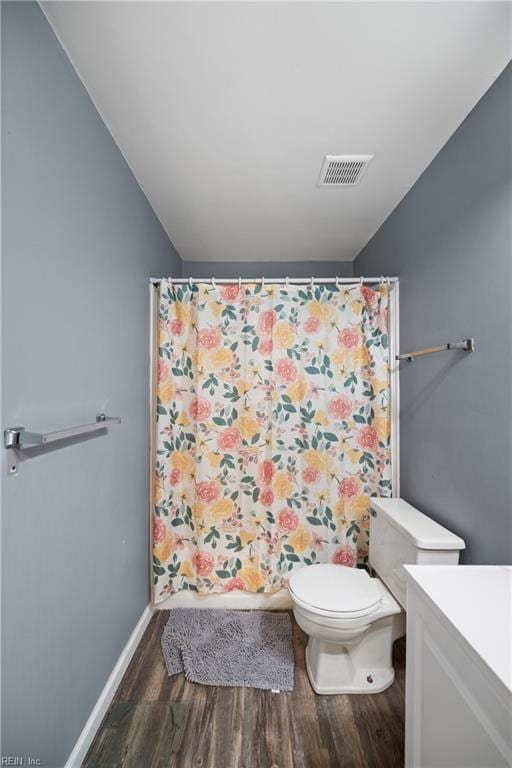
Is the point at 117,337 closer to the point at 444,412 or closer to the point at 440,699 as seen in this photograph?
the point at 444,412

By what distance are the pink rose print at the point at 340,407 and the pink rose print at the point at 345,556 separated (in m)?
0.77

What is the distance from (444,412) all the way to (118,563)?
1611mm

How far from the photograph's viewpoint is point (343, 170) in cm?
174

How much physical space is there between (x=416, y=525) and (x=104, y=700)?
1479mm

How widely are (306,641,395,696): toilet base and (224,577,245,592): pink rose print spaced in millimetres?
627

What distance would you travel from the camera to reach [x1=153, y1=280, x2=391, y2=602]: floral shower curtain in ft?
6.91

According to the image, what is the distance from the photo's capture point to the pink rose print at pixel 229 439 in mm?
2121

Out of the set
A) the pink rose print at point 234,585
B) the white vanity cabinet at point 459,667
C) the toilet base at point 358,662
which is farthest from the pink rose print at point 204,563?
the white vanity cabinet at point 459,667

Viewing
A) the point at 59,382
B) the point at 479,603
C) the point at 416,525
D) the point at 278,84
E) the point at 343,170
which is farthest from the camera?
the point at 343,170

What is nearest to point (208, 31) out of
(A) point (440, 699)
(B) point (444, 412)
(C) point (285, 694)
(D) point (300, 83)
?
(D) point (300, 83)

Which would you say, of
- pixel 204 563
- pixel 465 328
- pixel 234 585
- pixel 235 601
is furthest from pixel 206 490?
pixel 465 328

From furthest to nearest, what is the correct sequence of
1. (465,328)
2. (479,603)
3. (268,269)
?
(268,269) → (465,328) → (479,603)

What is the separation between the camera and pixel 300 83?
1.26m

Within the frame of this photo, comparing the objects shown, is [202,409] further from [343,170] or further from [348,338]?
[343,170]
